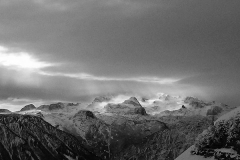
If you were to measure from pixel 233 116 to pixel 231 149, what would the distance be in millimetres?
5481

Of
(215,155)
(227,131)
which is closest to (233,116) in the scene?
(227,131)

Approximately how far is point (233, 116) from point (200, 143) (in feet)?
20.1

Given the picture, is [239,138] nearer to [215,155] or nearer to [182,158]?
[215,155]

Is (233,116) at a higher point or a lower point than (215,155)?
higher

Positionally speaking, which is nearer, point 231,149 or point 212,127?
point 231,149

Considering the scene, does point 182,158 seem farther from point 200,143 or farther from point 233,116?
point 233,116

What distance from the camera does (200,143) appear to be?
70125 mm

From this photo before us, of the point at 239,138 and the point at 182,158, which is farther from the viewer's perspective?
the point at 182,158

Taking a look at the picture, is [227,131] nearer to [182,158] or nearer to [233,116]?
[233,116]

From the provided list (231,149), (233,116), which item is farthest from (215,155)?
(233,116)

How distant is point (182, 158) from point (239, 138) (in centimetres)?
940

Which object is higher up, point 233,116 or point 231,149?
point 233,116

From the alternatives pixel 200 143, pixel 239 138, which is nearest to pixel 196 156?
pixel 200 143

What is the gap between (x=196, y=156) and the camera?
69812 mm
